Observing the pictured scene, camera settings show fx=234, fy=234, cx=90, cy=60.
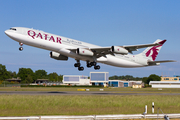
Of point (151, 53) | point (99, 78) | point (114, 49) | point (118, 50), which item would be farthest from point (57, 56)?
point (99, 78)

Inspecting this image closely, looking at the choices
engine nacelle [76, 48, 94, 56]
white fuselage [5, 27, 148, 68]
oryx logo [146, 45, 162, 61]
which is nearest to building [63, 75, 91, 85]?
oryx logo [146, 45, 162, 61]

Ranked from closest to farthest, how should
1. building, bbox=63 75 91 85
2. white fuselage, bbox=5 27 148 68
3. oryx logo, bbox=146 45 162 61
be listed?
white fuselage, bbox=5 27 148 68, oryx logo, bbox=146 45 162 61, building, bbox=63 75 91 85

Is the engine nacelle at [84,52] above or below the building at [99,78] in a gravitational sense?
above

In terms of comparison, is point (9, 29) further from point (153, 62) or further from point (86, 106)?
point (153, 62)

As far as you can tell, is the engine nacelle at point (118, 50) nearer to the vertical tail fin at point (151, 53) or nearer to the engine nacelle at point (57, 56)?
the engine nacelle at point (57, 56)

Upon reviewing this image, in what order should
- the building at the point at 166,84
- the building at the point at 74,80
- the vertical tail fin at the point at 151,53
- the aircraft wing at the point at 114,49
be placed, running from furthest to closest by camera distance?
the building at the point at 74,80, the building at the point at 166,84, the vertical tail fin at the point at 151,53, the aircraft wing at the point at 114,49

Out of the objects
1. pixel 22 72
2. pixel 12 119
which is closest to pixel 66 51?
pixel 12 119

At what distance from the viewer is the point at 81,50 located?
4234 centimetres

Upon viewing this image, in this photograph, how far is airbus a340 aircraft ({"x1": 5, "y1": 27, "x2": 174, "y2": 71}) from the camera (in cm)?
3847

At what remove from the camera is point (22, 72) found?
178375 mm

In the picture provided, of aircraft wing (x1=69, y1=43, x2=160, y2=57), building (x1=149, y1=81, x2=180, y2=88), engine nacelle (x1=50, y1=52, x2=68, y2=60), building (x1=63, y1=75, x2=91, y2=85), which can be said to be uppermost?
aircraft wing (x1=69, y1=43, x2=160, y2=57)

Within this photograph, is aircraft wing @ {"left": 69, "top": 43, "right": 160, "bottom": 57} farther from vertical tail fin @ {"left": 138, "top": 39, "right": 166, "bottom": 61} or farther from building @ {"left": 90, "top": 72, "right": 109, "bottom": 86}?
building @ {"left": 90, "top": 72, "right": 109, "bottom": 86}

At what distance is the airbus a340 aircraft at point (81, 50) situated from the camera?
126ft

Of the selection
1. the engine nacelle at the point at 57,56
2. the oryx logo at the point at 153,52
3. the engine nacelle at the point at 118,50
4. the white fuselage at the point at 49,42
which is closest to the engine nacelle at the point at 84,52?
the white fuselage at the point at 49,42
